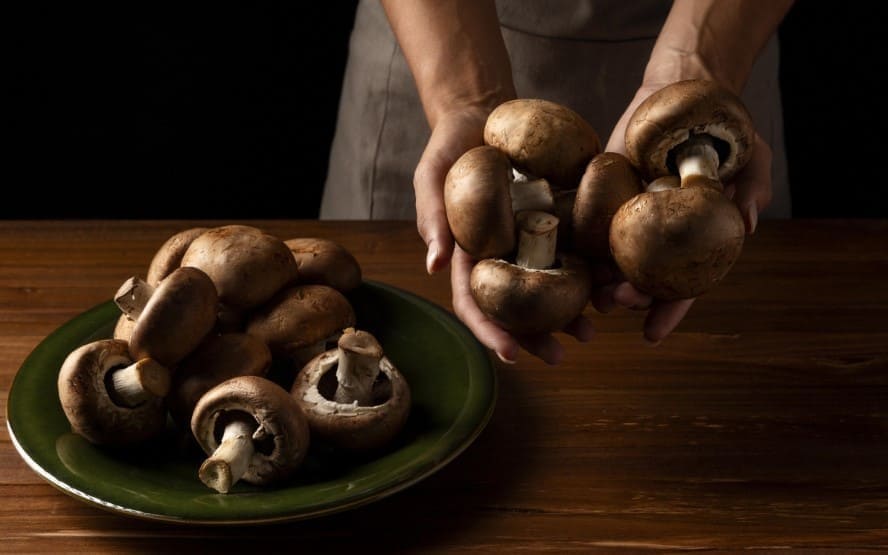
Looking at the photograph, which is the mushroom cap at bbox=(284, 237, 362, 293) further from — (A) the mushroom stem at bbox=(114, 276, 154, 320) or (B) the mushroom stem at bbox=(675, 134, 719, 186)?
(B) the mushroom stem at bbox=(675, 134, 719, 186)

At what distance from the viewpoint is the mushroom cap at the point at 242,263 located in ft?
3.69

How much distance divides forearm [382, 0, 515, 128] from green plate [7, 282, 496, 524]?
12.8 inches

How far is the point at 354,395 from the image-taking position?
3.42ft

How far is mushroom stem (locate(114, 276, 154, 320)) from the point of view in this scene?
1.09 m

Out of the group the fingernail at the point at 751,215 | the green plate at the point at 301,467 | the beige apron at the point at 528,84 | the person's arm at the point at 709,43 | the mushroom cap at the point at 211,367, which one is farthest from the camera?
the beige apron at the point at 528,84

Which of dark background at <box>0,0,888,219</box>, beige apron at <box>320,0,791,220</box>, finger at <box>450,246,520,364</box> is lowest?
dark background at <box>0,0,888,219</box>

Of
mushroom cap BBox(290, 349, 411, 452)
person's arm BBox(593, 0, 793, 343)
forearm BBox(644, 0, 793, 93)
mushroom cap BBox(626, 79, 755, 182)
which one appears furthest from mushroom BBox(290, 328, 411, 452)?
forearm BBox(644, 0, 793, 93)

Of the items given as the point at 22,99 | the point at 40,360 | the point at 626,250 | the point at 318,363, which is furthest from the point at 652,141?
the point at 22,99

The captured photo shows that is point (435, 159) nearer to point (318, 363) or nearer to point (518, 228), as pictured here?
point (518, 228)

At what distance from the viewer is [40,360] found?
1.15m

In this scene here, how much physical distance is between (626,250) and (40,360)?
24.2 inches

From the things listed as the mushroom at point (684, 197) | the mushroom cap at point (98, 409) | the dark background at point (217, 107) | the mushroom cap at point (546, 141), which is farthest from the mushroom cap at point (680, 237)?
the dark background at point (217, 107)

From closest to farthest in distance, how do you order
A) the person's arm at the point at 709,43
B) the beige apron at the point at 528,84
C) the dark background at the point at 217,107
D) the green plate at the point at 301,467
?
the green plate at the point at 301,467, the person's arm at the point at 709,43, the beige apron at the point at 528,84, the dark background at the point at 217,107

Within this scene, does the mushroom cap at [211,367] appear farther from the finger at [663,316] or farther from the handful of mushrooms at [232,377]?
the finger at [663,316]
